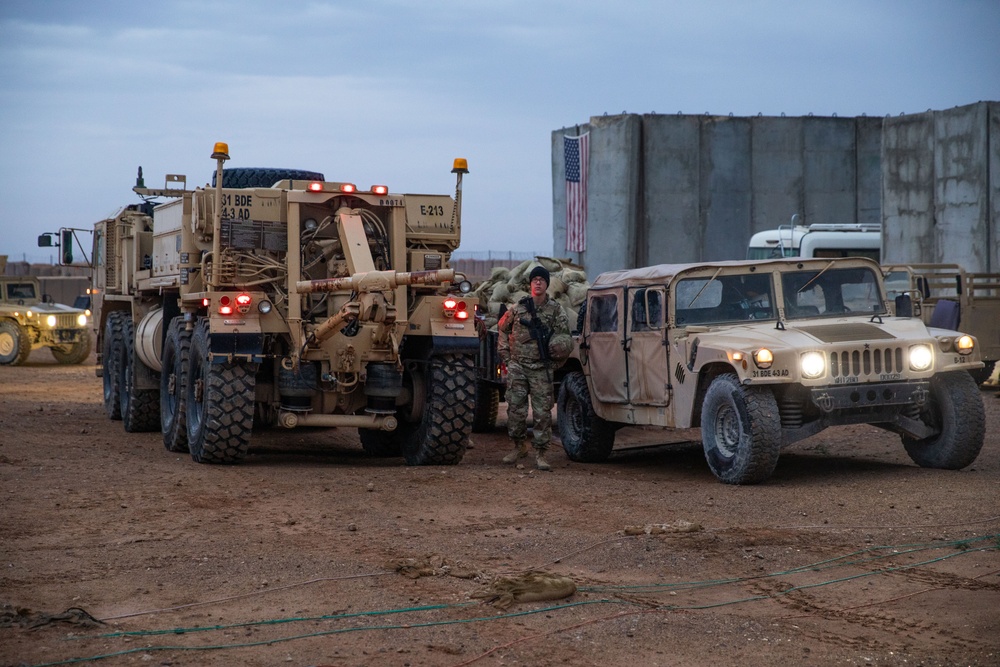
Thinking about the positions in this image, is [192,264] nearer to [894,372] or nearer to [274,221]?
[274,221]

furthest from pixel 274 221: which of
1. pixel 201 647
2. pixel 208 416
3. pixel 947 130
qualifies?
pixel 947 130

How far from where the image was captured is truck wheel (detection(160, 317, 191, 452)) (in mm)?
11328

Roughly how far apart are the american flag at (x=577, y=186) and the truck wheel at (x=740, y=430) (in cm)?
2181

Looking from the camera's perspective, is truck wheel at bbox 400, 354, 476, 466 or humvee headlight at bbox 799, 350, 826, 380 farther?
truck wheel at bbox 400, 354, 476, 466

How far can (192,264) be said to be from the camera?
36.5ft

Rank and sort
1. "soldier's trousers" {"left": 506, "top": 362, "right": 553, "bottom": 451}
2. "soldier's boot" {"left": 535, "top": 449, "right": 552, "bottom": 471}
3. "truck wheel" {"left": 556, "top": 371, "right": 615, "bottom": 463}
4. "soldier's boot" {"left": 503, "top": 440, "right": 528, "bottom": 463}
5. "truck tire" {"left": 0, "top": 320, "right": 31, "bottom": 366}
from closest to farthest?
1. "soldier's boot" {"left": 535, "top": 449, "right": 552, "bottom": 471}
2. "soldier's trousers" {"left": 506, "top": 362, "right": 553, "bottom": 451}
3. "soldier's boot" {"left": 503, "top": 440, "right": 528, "bottom": 463}
4. "truck wheel" {"left": 556, "top": 371, "right": 615, "bottom": 463}
5. "truck tire" {"left": 0, "top": 320, "right": 31, "bottom": 366}

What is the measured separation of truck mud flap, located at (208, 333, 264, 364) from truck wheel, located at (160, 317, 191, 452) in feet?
3.81

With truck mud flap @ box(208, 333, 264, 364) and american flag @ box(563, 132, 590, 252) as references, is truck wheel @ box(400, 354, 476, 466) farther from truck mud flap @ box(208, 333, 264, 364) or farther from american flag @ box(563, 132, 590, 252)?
american flag @ box(563, 132, 590, 252)

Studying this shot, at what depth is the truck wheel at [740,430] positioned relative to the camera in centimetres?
914

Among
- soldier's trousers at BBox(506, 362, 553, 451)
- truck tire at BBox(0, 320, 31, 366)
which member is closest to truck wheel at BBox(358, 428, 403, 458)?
soldier's trousers at BBox(506, 362, 553, 451)

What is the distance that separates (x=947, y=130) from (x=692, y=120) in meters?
9.33

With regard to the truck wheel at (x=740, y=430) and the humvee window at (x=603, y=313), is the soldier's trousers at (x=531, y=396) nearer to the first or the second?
the humvee window at (x=603, y=313)

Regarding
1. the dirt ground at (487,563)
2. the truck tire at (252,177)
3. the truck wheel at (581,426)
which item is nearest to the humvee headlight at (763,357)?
the dirt ground at (487,563)

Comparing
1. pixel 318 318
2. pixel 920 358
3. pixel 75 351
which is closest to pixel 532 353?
pixel 318 318
